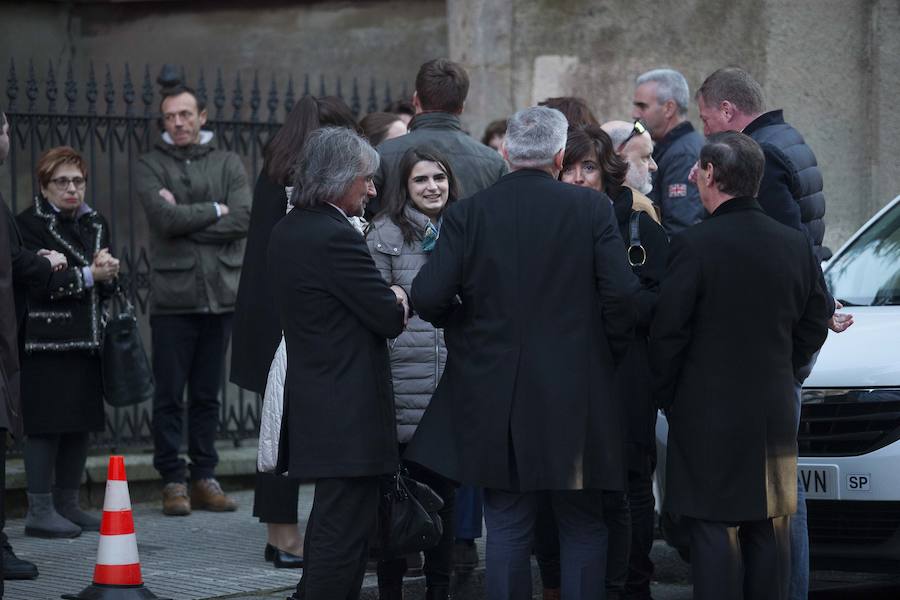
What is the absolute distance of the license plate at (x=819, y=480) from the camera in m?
6.00

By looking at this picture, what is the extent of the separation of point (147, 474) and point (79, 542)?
1.30m

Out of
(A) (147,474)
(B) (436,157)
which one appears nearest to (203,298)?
(A) (147,474)

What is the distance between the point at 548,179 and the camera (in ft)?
17.7

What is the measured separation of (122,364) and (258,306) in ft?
4.32

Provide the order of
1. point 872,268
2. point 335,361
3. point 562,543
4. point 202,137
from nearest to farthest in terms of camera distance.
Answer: point 335,361, point 562,543, point 872,268, point 202,137

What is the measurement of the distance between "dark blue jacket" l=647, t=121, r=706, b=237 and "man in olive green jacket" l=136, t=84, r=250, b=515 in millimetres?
2251

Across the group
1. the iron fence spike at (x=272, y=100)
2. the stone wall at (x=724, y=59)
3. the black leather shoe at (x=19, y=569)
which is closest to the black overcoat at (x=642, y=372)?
the black leather shoe at (x=19, y=569)

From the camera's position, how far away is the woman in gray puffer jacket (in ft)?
19.6

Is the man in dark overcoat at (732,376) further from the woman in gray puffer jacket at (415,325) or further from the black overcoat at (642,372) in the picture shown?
the woman in gray puffer jacket at (415,325)

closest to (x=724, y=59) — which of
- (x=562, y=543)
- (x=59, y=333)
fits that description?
(x=59, y=333)

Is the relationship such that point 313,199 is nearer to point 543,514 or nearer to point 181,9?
point 543,514

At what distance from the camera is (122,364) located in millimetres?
7707

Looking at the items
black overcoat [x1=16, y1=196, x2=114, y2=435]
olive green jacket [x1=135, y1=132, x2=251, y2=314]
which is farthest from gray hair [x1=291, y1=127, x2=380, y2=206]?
olive green jacket [x1=135, y1=132, x2=251, y2=314]

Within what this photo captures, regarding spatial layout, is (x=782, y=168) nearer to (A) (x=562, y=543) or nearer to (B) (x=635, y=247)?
(B) (x=635, y=247)
